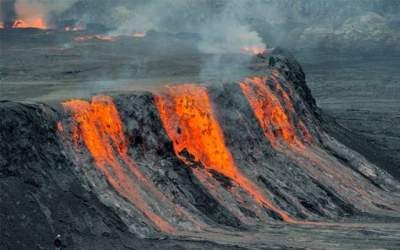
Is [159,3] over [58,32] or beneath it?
over

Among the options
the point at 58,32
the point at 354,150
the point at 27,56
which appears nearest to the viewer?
the point at 354,150

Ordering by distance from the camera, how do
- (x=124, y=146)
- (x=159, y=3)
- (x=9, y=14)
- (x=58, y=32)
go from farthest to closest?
1. (x=159, y=3)
2. (x=9, y=14)
3. (x=58, y=32)
4. (x=124, y=146)

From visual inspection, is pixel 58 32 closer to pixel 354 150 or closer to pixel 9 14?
pixel 9 14

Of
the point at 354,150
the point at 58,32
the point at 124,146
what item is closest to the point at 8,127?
the point at 124,146

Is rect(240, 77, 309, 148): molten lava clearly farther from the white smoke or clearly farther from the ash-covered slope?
the white smoke

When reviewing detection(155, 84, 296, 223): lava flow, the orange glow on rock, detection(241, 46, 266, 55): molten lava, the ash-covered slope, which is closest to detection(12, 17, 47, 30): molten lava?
detection(241, 46, 266, 55): molten lava
